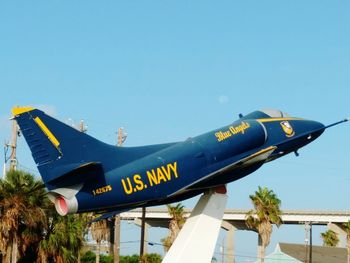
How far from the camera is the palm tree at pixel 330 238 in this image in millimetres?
98500

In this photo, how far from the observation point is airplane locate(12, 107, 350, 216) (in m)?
24.6

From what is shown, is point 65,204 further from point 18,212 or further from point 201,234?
point 18,212

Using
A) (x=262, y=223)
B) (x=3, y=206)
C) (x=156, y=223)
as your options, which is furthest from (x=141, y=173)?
(x=156, y=223)

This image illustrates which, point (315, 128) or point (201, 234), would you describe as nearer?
point (201, 234)

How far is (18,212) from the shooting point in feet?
132

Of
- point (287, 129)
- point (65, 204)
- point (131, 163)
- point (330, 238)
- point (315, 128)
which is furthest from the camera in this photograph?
point (330, 238)

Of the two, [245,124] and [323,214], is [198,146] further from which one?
[323,214]

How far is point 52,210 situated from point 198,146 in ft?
60.5

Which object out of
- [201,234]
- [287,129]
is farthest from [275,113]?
[201,234]

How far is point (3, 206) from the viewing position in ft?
133

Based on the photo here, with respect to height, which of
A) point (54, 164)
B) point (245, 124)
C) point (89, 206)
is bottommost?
point (89, 206)

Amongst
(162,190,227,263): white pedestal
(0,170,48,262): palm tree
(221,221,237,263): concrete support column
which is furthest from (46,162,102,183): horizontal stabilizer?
(221,221,237,263): concrete support column

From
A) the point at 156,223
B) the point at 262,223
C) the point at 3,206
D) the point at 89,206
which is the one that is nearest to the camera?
the point at 89,206

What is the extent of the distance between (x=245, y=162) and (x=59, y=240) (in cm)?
1969
